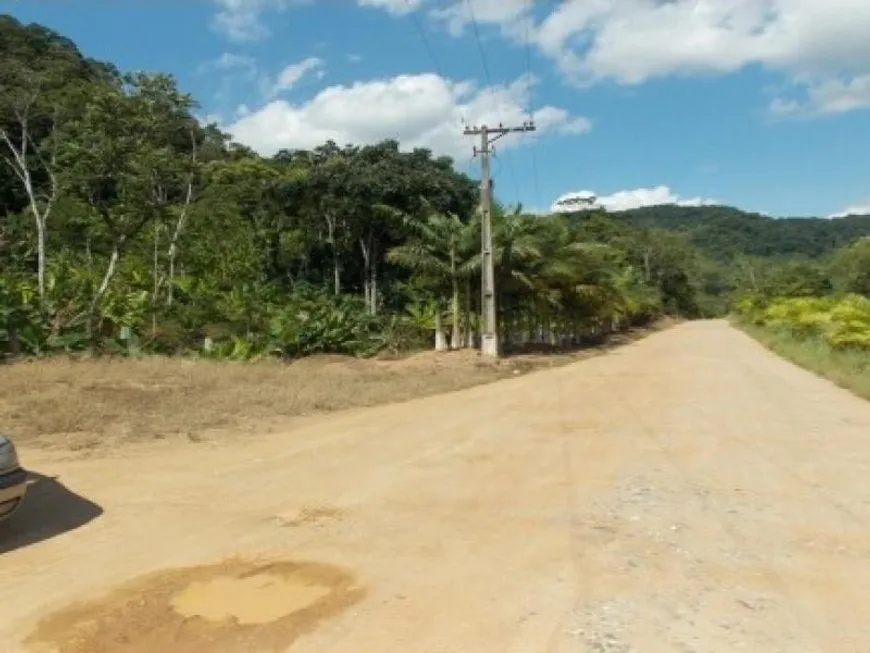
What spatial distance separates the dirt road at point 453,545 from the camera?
14.9ft

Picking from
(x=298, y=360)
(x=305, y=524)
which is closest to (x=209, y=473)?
(x=305, y=524)

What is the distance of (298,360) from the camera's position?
24062 millimetres

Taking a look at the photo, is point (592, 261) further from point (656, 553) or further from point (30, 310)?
point (656, 553)

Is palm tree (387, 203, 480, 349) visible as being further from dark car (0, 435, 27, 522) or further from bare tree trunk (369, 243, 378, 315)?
dark car (0, 435, 27, 522)

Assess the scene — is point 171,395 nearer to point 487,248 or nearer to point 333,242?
point 487,248

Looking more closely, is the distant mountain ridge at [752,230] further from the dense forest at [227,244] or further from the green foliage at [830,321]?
the dense forest at [227,244]

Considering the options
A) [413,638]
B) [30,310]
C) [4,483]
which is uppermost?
[30,310]

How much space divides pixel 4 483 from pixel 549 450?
6068 millimetres

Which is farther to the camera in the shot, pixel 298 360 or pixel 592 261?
pixel 592 261

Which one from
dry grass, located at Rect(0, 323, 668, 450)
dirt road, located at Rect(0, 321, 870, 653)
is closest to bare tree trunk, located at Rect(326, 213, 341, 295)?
dry grass, located at Rect(0, 323, 668, 450)

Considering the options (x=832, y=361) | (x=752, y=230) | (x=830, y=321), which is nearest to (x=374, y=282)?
(x=830, y=321)

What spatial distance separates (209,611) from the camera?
4.82m

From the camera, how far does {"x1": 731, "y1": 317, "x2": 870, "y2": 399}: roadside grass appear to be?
1805 centimetres

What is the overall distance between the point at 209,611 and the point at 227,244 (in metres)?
35.2
